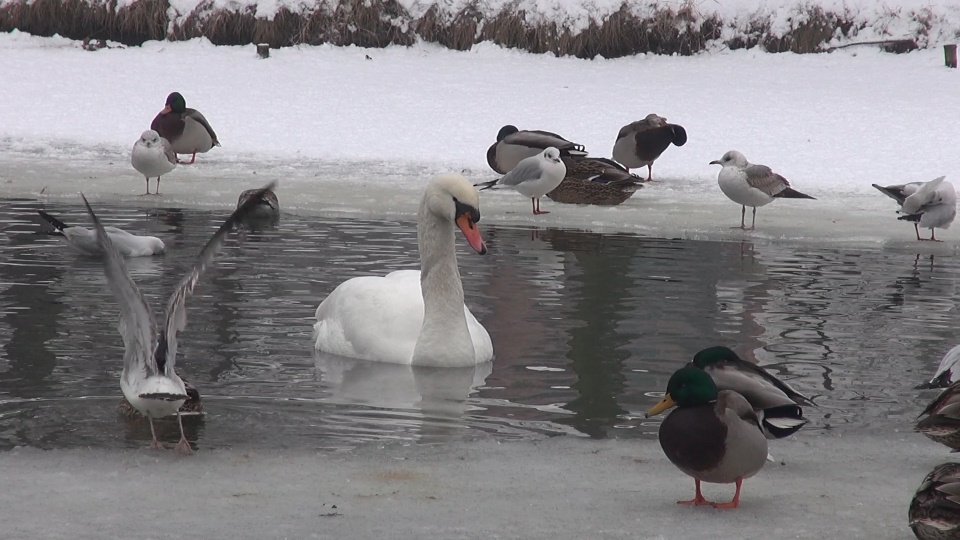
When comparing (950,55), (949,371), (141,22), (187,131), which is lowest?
(949,371)

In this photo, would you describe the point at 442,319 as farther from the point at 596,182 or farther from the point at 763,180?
the point at 596,182

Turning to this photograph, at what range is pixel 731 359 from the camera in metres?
5.51

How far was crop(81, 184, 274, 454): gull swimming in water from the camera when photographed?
5.33 meters

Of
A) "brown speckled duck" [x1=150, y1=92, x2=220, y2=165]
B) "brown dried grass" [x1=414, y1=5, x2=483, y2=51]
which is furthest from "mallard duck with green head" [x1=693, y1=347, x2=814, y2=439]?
"brown dried grass" [x1=414, y1=5, x2=483, y2=51]

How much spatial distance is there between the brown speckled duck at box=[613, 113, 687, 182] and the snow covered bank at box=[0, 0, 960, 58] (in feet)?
33.8

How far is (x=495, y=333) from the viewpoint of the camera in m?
8.55

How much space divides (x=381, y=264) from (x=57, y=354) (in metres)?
3.60

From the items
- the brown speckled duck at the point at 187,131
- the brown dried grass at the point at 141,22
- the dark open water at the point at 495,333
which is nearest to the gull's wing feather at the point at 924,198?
the dark open water at the point at 495,333

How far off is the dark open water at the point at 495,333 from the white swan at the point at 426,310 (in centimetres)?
11

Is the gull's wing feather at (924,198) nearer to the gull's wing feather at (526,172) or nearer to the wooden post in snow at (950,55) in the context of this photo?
the gull's wing feather at (526,172)

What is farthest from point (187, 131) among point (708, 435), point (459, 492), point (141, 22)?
point (708, 435)

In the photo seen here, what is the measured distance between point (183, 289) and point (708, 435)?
2067mm

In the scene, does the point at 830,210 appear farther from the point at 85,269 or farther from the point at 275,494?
the point at 275,494

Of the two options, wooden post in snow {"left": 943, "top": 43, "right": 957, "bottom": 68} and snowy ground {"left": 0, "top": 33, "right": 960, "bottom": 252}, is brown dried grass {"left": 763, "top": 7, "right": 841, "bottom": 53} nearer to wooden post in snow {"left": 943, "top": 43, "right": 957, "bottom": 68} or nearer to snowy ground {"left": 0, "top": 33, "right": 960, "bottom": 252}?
snowy ground {"left": 0, "top": 33, "right": 960, "bottom": 252}
